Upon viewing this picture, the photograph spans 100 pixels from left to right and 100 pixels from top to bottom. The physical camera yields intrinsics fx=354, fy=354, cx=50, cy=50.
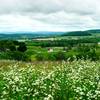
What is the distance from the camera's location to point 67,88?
10102 millimetres

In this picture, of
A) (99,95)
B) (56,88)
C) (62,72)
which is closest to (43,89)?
(56,88)

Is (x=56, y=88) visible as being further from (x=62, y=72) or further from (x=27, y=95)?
(x=62, y=72)

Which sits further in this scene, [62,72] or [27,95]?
[62,72]

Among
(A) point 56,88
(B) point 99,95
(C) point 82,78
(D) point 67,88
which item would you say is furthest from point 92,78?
(B) point 99,95

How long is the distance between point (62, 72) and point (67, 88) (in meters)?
2.51

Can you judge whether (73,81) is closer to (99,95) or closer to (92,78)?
(92,78)

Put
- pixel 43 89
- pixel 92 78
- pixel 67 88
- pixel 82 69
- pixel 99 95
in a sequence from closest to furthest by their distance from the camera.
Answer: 1. pixel 99 95
2. pixel 43 89
3. pixel 67 88
4. pixel 92 78
5. pixel 82 69

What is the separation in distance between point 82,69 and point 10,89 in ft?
12.2

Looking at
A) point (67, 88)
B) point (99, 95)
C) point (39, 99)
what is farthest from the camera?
point (67, 88)

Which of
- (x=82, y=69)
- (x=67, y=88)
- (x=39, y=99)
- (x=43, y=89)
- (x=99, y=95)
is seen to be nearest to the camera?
(x=99, y=95)

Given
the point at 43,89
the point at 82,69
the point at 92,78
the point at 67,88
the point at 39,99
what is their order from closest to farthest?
the point at 39,99, the point at 43,89, the point at 67,88, the point at 92,78, the point at 82,69

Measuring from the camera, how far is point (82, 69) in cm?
1243

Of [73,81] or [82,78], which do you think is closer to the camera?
[73,81]

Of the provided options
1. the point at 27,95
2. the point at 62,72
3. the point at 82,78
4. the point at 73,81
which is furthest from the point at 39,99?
the point at 62,72
